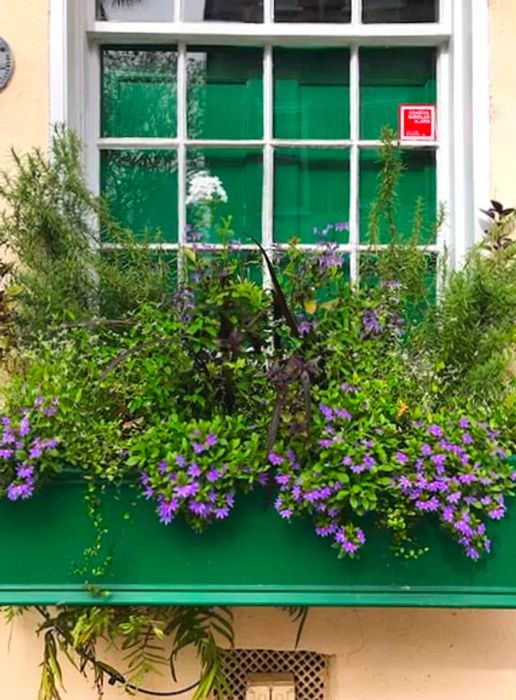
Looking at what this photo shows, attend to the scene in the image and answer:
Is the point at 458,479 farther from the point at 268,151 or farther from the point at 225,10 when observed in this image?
the point at 225,10

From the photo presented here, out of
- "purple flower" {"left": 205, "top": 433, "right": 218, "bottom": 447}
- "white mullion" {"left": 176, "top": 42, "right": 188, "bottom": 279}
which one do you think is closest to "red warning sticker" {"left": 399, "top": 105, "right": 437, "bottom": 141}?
"white mullion" {"left": 176, "top": 42, "right": 188, "bottom": 279}

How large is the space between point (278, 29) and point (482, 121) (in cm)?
77

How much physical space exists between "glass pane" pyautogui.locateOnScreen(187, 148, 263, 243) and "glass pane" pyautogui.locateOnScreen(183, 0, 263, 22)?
0.46m

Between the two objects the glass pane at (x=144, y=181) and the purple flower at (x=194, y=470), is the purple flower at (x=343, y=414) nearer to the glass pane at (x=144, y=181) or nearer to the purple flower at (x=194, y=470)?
the purple flower at (x=194, y=470)

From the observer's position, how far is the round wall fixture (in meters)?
2.58

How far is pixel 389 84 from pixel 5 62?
4.34ft

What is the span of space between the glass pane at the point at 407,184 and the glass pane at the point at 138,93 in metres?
0.71

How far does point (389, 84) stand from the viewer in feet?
9.35

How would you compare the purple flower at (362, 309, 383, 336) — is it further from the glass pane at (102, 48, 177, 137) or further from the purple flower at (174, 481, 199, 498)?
the glass pane at (102, 48, 177, 137)

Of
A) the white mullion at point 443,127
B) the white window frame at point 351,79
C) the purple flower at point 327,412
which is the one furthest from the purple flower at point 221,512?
the white mullion at point 443,127

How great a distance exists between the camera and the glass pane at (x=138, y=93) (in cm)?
282

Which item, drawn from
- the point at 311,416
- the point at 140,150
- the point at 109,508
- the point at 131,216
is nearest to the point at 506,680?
the point at 311,416

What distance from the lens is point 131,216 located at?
2.80m

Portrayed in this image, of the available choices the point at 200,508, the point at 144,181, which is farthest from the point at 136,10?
the point at 200,508
